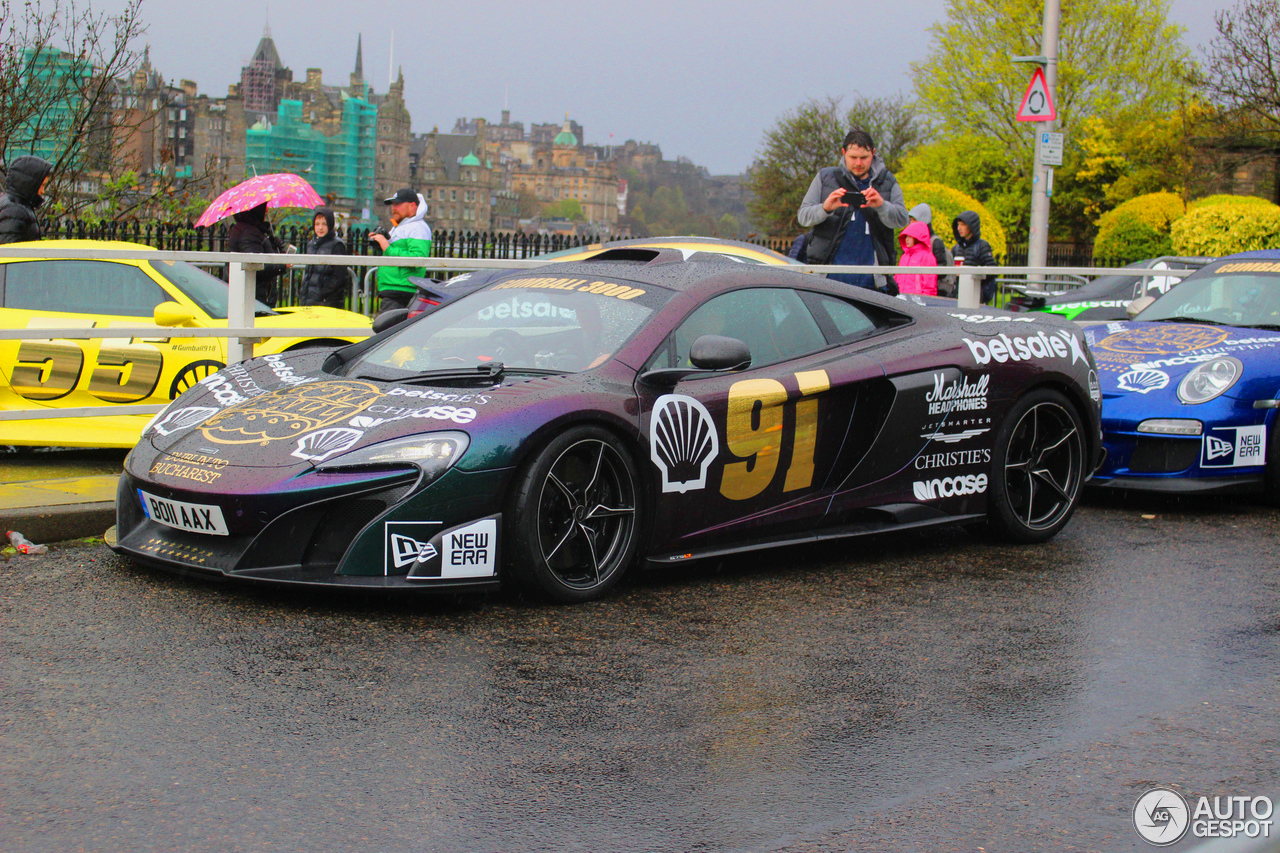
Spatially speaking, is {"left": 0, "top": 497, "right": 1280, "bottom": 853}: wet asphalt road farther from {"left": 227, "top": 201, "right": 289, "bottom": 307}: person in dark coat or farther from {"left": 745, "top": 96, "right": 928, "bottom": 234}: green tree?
{"left": 745, "top": 96, "right": 928, "bottom": 234}: green tree

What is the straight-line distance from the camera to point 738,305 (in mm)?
5609

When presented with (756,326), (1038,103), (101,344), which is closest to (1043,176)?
(1038,103)

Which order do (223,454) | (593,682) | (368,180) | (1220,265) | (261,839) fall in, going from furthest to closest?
(368,180) → (1220,265) → (223,454) → (593,682) → (261,839)

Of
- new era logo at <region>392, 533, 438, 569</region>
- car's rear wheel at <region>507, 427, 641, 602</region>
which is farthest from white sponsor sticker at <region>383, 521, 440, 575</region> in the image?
car's rear wheel at <region>507, 427, 641, 602</region>

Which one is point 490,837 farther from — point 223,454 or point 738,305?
point 738,305

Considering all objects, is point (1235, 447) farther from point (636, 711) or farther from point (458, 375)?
point (636, 711)

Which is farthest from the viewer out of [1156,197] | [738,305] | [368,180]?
[368,180]

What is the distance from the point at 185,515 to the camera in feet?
15.5

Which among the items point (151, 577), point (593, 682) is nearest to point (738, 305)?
point (593, 682)

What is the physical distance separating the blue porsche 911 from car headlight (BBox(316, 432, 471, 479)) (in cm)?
427

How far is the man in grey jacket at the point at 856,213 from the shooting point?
28.0 ft

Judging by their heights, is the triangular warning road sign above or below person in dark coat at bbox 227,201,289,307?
above

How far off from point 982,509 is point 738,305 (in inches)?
63.9

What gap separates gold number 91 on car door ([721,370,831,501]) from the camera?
530cm
